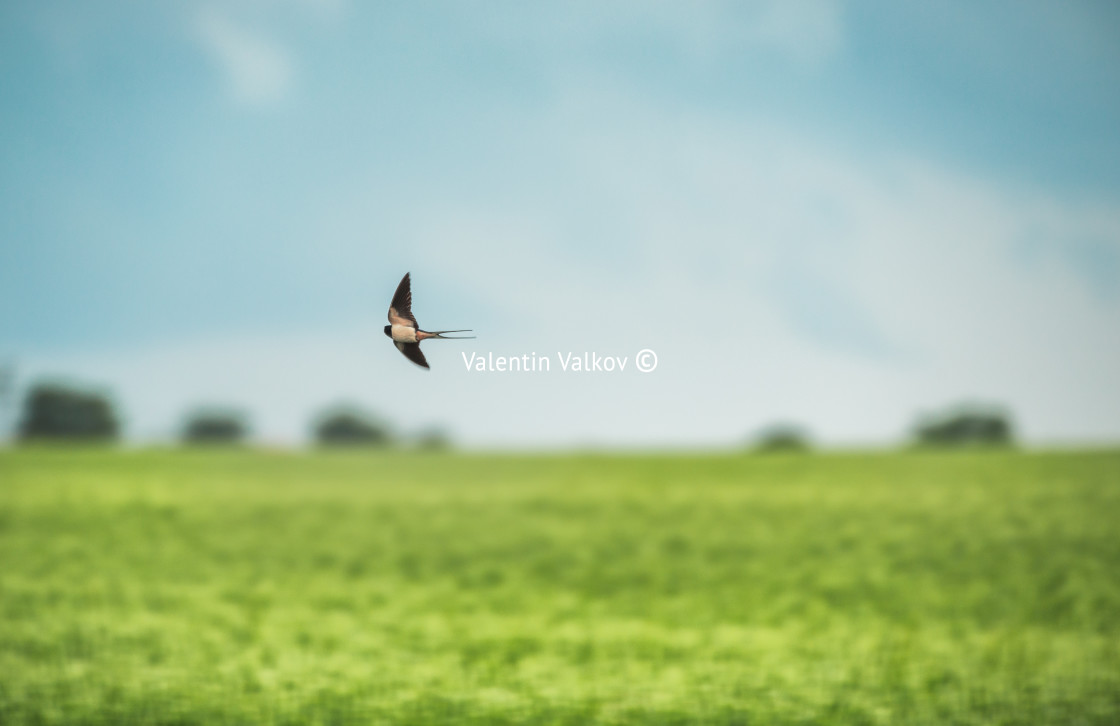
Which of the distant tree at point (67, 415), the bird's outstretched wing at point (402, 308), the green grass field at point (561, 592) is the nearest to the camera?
the bird's outstretched wing at point (402, 308)

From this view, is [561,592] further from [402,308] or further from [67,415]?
[67,415]

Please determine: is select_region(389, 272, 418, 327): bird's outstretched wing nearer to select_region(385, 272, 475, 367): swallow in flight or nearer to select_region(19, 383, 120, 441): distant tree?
select_region(385, 272, 475, 367): swallow in flight

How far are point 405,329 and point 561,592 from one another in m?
12.2

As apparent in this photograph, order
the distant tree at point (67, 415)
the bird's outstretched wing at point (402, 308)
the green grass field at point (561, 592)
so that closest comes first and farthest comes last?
the bird's outstretched wing at point (402, 308) → the green grass field at point (561, 592) → the distant tree at point (67, 415)

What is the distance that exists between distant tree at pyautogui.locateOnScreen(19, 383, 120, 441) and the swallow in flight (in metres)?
32.8

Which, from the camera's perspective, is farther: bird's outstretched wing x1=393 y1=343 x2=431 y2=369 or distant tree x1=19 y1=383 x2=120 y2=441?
distant tree x1=19 y1=383 x2=120 y2=441

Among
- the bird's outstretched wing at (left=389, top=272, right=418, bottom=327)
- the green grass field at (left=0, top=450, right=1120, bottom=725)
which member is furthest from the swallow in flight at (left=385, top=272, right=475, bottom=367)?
the green grass field at (left=0, top=450, right=1120, bottom=725)

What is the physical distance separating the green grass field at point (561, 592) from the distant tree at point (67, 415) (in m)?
6.62

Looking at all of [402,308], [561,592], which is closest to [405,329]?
[402,308]

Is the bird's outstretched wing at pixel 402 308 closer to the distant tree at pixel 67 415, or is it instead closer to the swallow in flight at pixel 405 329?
the swallow in flight at pixel 405 329

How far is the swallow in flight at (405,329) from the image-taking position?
3336mm

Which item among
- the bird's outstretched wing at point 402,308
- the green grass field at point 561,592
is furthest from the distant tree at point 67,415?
the bird's outstretched wing at point 402,308

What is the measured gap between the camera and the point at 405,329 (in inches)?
131

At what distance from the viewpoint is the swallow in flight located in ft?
10.9
